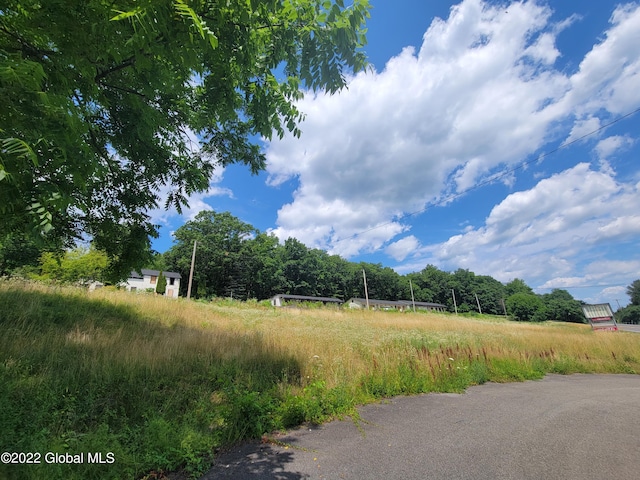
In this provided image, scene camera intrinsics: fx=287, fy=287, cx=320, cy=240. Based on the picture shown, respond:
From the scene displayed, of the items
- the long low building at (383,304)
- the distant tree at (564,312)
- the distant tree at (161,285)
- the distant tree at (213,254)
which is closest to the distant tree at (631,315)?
the distant tree at (564,312)

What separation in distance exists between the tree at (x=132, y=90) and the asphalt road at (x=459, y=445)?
3.27 m

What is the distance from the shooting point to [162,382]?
4859mm

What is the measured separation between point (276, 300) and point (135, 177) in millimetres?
50561

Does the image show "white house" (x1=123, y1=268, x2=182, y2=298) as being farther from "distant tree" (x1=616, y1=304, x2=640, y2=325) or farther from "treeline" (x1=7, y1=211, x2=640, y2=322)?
"distant tree" (x1=616, y1=304, x2=640, y2=325)

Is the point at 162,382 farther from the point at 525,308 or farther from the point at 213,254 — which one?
the point at 525,308

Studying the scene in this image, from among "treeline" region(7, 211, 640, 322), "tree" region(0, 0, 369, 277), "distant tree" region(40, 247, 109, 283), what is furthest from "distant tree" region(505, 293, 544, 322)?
"tree" region(0, 0, 369, 277)

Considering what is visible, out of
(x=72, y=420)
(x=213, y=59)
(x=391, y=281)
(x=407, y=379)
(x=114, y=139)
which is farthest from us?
(x=391, y=281)

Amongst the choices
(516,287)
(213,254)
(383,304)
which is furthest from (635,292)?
(213,254)

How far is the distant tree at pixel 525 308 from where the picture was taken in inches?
3092

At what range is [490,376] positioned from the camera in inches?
317

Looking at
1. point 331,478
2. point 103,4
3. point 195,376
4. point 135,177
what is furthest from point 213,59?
point 195,376

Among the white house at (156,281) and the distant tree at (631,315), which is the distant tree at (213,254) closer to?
the white house at (156,281)

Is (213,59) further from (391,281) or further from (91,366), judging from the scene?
(391,281)

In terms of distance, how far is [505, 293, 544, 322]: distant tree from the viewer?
78544 millimetres
